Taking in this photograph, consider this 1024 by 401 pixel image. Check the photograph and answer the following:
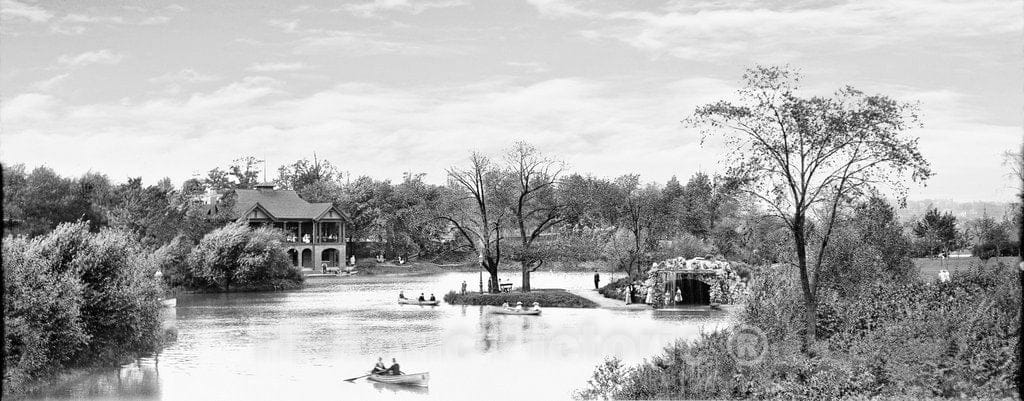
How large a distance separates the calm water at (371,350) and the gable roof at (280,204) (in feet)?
115

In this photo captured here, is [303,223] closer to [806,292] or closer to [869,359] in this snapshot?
[806,292]

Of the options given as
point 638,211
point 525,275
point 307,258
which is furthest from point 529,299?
point 307,258

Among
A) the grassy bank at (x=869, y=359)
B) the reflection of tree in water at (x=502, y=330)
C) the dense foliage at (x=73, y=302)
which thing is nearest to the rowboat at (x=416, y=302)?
the reflection of tree in water at (x=502, y=330)

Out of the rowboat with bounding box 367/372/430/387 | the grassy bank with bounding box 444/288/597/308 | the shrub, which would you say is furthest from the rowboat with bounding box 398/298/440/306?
the shrub

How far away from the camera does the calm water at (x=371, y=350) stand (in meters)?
24.7

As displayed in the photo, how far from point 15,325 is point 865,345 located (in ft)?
64.4

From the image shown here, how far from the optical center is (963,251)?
86938mm

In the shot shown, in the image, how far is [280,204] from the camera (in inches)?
3556

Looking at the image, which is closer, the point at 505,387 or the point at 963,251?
the point at 505,387

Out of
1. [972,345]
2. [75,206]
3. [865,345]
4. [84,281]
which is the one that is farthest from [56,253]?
[75,206]

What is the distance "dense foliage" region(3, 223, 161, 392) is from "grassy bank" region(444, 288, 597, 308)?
2226 cm

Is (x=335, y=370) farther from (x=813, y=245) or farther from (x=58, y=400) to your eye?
(x=813, y=245)

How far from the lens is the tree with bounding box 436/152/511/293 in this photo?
182ft

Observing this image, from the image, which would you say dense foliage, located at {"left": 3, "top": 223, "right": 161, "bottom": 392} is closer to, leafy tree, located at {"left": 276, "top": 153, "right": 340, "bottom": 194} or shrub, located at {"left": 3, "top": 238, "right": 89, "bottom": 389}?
shrub, located at {"left": 3, "top": 238, "right": 89, "bottom": 389}
